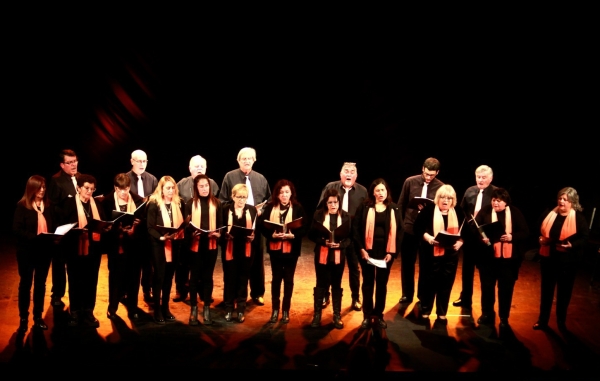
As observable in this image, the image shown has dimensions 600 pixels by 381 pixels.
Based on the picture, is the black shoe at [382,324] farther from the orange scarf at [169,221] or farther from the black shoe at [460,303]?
the orange scarf at [169,221]

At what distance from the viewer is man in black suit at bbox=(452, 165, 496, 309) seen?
519 centimetres

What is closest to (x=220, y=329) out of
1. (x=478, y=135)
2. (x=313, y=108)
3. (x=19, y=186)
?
(x=313, y=108)

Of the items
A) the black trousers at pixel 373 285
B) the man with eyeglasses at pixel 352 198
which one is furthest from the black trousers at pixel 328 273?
the man with eyeglasses at pixel 352 198

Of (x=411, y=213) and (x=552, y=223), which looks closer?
(x=552, y=223)

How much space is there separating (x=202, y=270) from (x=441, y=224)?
2341 mm

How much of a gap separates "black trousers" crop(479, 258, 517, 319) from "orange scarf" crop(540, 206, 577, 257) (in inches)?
13.2

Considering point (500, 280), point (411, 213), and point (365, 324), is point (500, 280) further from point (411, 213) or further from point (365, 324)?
point (365, 324)

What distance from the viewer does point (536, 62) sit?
8.60 meters

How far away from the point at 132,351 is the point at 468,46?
24.0 ft

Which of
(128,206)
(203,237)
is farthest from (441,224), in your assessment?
(128,206)

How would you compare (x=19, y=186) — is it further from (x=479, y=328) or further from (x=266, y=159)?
(x=479, y=328)

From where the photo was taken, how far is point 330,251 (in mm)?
4816

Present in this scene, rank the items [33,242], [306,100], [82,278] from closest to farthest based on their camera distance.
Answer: [33,242], [82,278], [306,100]

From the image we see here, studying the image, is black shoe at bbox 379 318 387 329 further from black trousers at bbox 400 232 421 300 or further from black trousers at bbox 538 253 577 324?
black trousers at bbox 538 253 577 324
